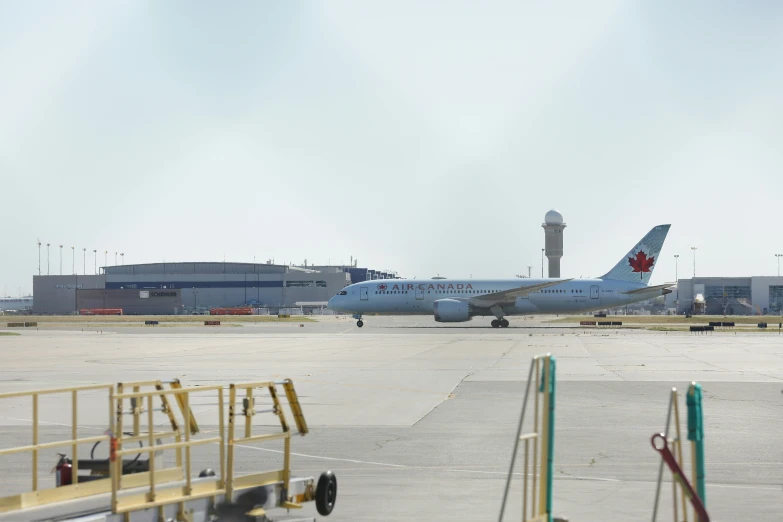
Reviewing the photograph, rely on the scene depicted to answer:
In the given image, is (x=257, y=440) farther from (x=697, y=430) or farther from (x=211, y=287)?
(x=211, y=287)

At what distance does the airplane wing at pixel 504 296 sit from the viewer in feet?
239

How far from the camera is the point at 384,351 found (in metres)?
41.9

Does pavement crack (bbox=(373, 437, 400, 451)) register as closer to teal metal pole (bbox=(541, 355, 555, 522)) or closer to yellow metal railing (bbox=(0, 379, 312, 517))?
yellow metal railing (bbox=(0, 379, 312, 517))

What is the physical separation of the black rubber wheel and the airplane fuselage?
63.4 m

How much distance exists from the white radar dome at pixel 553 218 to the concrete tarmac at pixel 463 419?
121 m

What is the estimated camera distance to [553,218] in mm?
162500

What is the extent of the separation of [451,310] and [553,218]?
314 feet

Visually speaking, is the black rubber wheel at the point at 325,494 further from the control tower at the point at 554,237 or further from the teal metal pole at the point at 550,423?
the control tower at the point at 554,237

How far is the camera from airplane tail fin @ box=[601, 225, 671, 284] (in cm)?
7619

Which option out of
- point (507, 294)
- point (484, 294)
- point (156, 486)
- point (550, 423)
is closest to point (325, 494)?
point (156, 486)

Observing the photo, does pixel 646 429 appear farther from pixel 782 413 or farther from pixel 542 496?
pixel 542 496

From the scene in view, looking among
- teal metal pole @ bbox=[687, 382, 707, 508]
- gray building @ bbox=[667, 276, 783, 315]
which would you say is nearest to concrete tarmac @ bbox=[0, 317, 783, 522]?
teal metal pole @ bbox=[687, 382, 707, 508]

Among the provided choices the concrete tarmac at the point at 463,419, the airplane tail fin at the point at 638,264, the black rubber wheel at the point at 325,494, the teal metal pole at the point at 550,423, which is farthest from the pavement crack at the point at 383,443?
the airplane tail fin at the point at 638,264

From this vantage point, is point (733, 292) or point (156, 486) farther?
point (733, 292)
